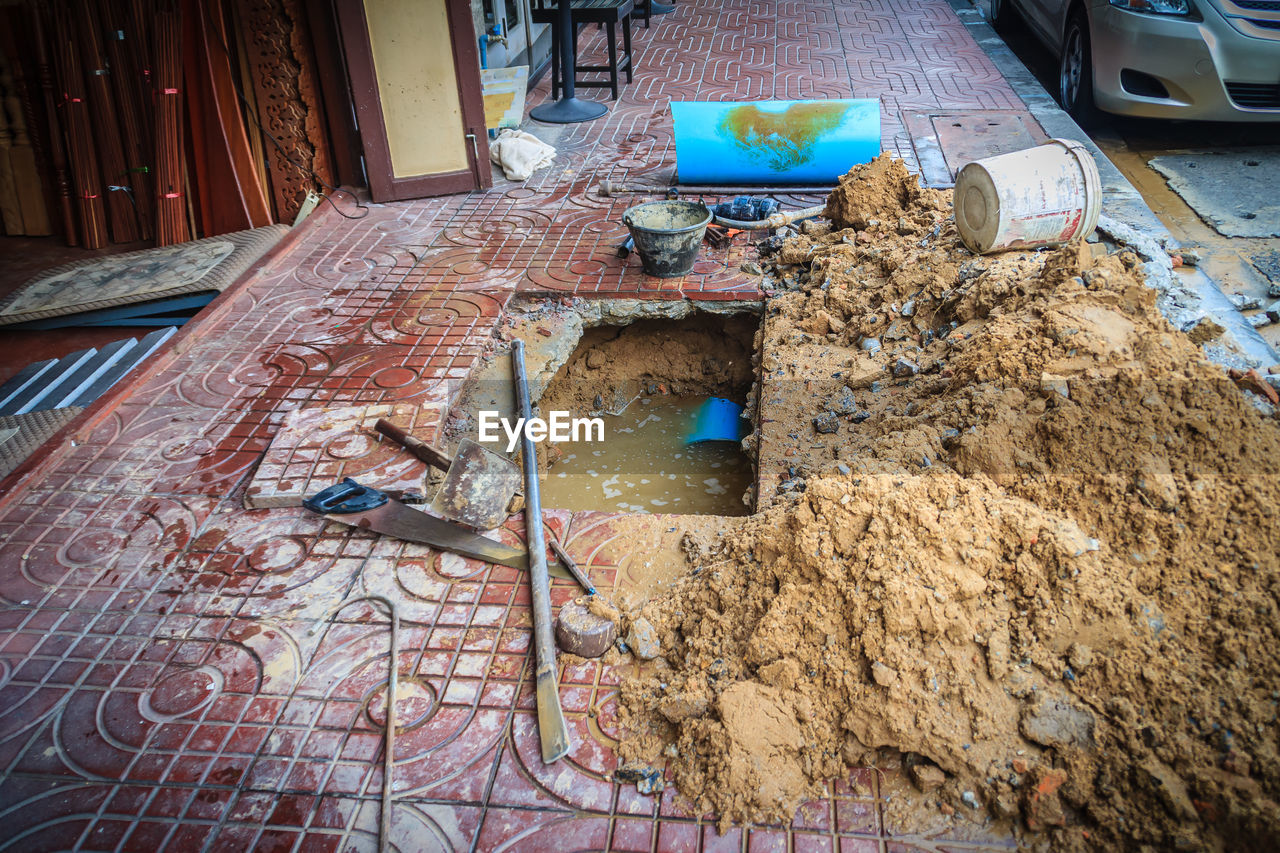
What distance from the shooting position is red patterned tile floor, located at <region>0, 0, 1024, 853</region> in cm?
255

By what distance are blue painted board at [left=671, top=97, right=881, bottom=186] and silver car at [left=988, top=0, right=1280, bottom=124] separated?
258 centimetres

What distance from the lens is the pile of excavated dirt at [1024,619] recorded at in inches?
96.1

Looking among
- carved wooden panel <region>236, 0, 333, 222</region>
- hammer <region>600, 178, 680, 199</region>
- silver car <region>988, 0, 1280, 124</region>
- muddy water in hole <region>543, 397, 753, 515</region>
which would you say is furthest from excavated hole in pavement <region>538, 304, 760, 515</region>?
silver car <region>988, 0, 1280, 124</region>

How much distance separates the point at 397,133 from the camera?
6.48m

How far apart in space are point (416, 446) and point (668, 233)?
214 cm

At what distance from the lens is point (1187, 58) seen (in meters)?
6.68

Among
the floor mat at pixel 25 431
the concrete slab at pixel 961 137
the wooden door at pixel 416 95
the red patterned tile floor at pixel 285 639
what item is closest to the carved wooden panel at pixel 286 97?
the wooden door at pixel 416 95

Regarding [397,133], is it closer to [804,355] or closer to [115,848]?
[804,355]

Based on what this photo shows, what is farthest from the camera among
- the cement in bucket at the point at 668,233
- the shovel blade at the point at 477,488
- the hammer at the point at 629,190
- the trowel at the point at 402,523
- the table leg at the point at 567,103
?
the table leg at the point at 567,103

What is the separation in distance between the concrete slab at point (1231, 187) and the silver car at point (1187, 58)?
0.40 m

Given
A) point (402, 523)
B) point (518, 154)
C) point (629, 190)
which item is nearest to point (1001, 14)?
point (629, 190)

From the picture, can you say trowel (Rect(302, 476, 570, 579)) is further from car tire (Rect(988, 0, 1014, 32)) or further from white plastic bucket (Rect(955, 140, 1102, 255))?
car tire (Rect(988, 0, 1014, 32))

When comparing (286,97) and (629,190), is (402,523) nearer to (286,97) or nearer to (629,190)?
(629,190)

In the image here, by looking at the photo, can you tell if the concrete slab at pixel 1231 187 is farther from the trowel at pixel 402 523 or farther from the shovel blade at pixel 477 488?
the trowel at pixel 402 523
